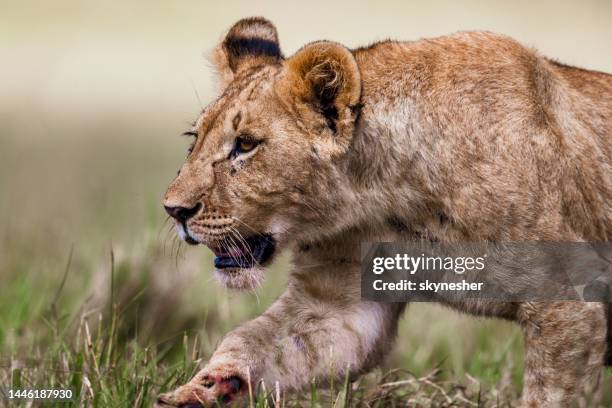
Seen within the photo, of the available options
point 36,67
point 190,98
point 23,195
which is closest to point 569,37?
point 190,98

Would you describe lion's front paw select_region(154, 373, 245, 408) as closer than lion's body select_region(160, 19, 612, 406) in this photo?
Yes

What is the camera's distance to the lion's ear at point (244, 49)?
509 cm

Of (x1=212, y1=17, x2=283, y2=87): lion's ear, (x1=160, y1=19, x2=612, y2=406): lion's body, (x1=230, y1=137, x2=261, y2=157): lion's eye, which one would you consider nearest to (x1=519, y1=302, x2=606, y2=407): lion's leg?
(x1=160, y1=19, x2=612, y2=406): lion's body

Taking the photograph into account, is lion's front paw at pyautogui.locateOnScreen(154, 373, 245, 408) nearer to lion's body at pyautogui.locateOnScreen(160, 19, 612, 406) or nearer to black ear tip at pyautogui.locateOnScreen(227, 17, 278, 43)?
lion's body at pyautogui.locateOnScreen(160, 19, 612, 406)

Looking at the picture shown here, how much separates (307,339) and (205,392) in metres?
0.57

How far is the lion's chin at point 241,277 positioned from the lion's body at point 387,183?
0.04ft

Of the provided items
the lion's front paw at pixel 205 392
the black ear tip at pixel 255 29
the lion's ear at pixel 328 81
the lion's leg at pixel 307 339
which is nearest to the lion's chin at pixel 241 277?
the lion's leg at pixel 307 339

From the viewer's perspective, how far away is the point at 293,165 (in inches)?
174

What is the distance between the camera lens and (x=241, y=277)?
4.56 meters

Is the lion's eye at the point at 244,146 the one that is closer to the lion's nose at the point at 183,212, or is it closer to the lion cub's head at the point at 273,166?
the lion cub's head at the point at 273,166

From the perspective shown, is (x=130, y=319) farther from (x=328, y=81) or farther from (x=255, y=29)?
(x=328, y=81)

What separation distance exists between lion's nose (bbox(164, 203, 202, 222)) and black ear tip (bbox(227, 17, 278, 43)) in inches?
43.0

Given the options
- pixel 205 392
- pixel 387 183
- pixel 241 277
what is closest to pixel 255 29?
pixel 387 183

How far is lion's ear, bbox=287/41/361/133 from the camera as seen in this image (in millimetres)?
4371
